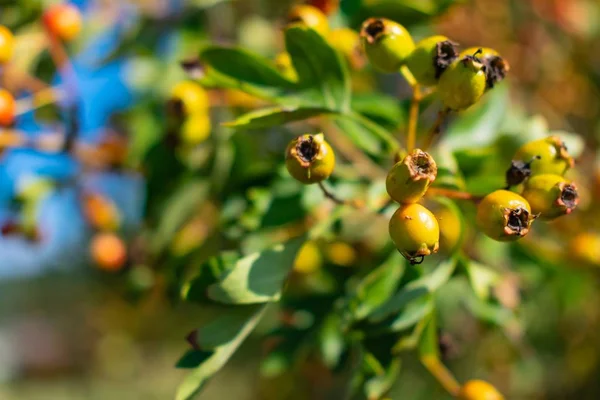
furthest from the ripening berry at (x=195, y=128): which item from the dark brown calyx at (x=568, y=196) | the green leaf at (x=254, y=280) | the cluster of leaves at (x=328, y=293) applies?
the dark brown calyx at (x=568, y=196)

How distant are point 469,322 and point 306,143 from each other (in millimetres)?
1655

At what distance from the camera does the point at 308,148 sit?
830 millimetres

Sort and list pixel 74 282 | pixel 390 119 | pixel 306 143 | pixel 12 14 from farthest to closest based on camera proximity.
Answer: pixel 74 282 → pixel 12 14 → pixel 390 119 → pixel 306 143

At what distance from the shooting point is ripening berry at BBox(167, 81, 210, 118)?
4.21ft

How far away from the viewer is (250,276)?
94 centimetres

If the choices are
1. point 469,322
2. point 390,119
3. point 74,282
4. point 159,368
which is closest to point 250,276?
point 390,119

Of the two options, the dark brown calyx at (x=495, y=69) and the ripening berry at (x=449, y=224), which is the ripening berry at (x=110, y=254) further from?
the dark brown calyx at (x=495, y=69)

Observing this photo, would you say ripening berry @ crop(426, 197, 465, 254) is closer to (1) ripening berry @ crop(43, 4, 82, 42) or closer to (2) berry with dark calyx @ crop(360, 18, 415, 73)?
(2) berry with dark calyx @ crop(360, 18, 415, 73)

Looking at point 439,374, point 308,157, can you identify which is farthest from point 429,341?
point 308,157

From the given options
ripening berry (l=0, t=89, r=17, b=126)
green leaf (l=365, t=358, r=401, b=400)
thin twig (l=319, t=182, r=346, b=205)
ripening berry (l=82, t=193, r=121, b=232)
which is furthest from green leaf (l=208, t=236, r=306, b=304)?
ripening berry (l=82, t=193, r=121, b=232)

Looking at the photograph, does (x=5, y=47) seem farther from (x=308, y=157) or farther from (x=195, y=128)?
(x=308, y=157)

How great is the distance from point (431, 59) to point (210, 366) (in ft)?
1.79

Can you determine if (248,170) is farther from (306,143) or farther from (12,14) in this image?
(12,14)

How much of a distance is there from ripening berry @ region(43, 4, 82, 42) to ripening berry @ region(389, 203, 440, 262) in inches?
44.9
